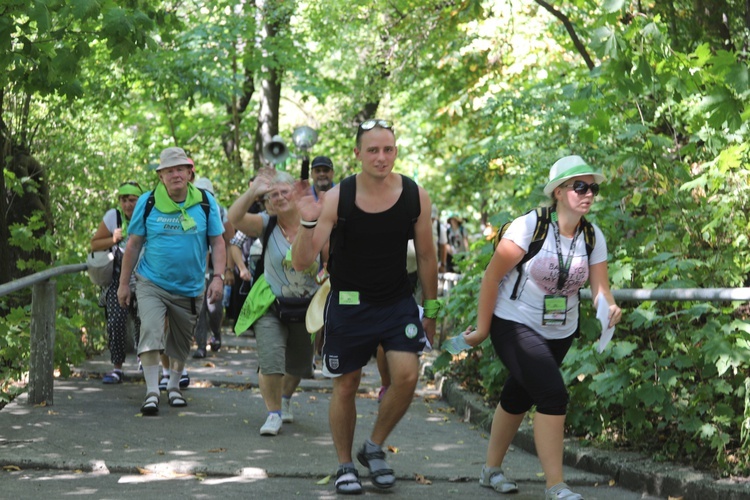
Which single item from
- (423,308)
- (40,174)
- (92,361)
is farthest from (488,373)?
(40,174)

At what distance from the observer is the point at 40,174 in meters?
13.4

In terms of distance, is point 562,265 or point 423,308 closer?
point 562,265

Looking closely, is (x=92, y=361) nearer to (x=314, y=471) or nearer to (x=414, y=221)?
(x=314, y=471)

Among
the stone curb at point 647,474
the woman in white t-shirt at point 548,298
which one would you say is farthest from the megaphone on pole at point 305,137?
the woman in white t-shirt at point 548,298

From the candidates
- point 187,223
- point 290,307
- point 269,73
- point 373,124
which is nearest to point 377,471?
point 373,124

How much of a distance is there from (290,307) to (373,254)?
2.07m

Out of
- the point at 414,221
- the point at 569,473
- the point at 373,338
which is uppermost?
the point at 414,221

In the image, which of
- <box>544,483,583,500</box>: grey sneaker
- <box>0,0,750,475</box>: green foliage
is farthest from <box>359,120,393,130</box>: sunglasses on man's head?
<box>544,483,583,500</box>: grey sneaker

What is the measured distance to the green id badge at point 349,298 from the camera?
6363 millimetres

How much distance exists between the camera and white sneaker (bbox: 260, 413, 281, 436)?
8180 millimetres

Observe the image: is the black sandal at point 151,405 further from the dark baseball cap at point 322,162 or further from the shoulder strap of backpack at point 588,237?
the shoulder strap of backpack at point 588,237

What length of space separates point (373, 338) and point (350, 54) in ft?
67.8

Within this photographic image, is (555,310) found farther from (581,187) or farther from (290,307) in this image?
(290,307)

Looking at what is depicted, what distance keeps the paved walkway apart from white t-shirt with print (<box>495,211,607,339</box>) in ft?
3.47
